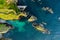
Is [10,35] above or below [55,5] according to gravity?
below

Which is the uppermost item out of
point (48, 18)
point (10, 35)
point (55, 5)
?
point (55, 5)

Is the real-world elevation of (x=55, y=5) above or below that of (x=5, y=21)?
above

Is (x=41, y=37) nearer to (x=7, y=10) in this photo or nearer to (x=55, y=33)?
(x=55, y=33)

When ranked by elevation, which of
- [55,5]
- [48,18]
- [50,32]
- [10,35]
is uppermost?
[55,5]

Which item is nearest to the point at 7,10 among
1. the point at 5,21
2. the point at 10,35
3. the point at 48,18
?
the point at 5,21

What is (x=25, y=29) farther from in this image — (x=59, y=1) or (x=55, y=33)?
(x=59, y=1)

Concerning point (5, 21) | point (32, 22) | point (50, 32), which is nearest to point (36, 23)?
point (32, 22)
